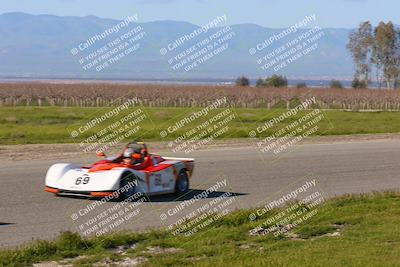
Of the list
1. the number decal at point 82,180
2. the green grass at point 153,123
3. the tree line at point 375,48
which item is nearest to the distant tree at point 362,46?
the tree line at point 375,48

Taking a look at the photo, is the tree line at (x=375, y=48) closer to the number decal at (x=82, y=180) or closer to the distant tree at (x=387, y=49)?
the distant tree at (x=387, y=49)

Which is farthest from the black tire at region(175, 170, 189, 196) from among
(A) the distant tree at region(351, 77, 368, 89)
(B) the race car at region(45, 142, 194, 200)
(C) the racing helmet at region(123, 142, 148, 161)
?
(A) the distant tree at region(351, 77, 368, 89)

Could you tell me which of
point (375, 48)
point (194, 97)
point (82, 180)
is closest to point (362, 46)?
point (375, 48)

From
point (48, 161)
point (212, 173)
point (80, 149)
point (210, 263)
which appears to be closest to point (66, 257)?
point (210, 263)

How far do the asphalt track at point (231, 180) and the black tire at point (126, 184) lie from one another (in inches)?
14.6

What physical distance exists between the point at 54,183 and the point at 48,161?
6631 mm

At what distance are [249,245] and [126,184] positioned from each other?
4.58m

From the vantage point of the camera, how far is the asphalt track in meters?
13.3

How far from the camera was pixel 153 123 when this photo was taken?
118 ft

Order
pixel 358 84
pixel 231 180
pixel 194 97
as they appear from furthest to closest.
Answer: pixel 358 84 → pixel 194 97 → pixel 231 180

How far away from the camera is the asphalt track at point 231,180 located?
525 inches

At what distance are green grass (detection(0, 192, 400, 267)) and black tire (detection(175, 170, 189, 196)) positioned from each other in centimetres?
334

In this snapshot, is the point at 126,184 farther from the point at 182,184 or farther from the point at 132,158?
the point at 182,184

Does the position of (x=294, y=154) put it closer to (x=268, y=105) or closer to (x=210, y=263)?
(x=210, y=263)
